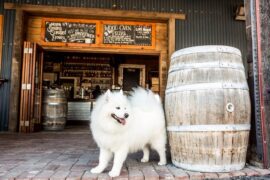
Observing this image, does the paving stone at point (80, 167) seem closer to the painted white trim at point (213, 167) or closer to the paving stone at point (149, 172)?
the paving stone at point (149, 172)

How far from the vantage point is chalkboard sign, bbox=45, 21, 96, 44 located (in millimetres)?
6246

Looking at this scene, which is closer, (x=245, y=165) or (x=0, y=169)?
(x=0, y=169)

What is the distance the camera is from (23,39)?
6.01m

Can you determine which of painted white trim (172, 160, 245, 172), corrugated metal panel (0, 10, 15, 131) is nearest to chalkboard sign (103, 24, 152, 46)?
corrugated metal panel (0, 10, 15, 131)

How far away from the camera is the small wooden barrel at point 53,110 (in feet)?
21.0

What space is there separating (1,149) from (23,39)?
3.22 m

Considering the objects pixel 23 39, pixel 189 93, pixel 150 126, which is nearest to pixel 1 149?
pixel 150 126

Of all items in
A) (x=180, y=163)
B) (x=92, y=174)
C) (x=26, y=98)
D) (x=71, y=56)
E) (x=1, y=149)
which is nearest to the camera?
(x=92, y=174)

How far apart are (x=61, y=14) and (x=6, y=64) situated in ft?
5.40

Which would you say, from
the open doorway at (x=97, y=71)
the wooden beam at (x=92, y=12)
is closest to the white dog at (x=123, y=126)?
the wooden beam at (x=92, y=12)

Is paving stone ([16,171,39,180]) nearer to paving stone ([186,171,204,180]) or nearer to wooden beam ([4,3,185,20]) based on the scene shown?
paving stone ([186,171,204,180])

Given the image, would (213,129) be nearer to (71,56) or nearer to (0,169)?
(0,169)

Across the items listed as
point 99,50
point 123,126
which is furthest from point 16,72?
point 123,126

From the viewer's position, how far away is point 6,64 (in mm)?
5859
